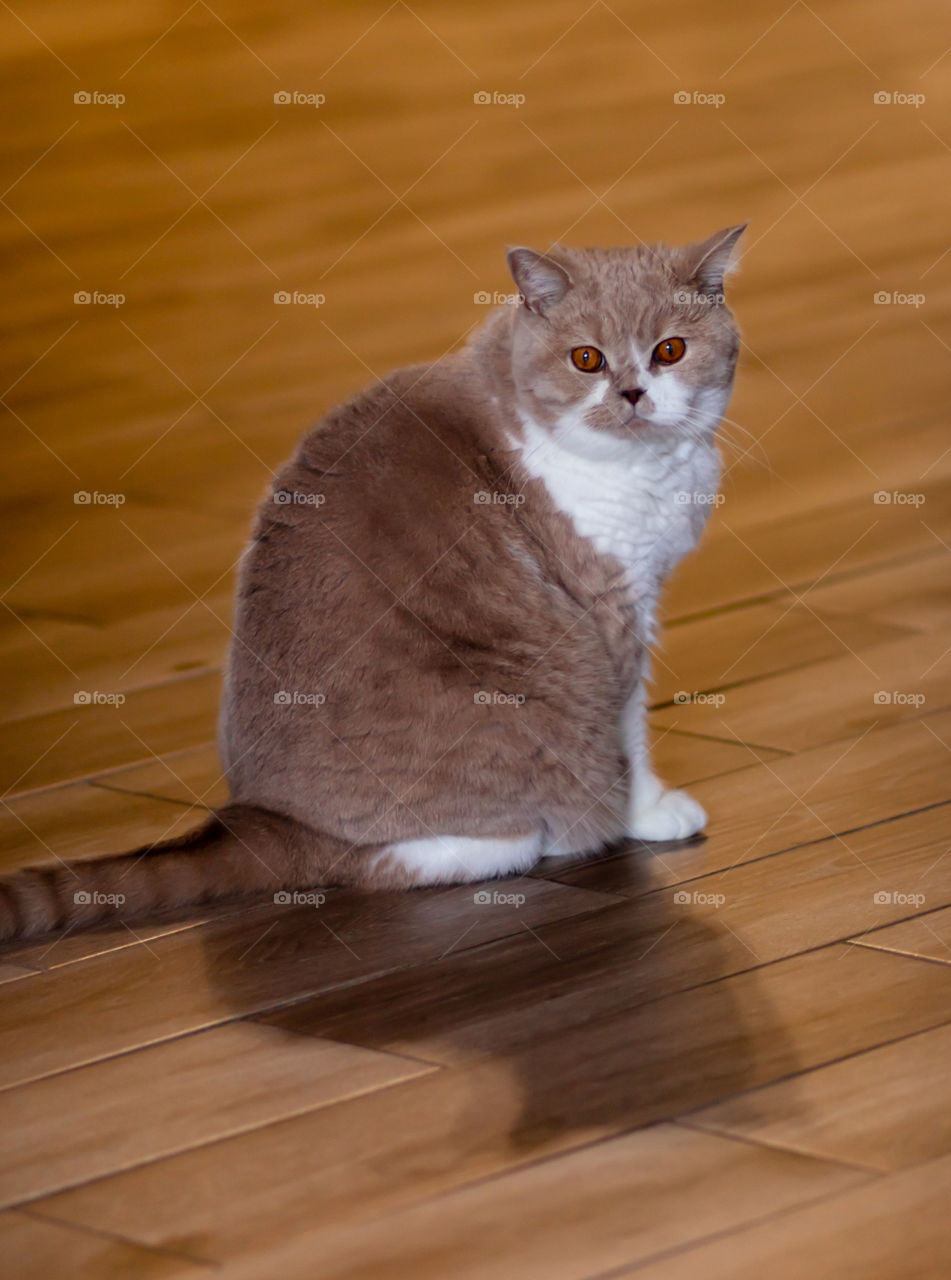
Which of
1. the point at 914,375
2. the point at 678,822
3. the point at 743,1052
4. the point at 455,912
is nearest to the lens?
the point at 743,1052

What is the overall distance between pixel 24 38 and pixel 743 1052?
5.11 meters

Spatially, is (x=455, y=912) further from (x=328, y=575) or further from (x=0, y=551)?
(x=0, y=551)

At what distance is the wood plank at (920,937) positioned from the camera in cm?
152

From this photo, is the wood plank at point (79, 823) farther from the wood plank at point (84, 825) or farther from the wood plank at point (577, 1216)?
the wood plank at point (577, 1216)

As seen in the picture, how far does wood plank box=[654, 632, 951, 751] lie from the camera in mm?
2117

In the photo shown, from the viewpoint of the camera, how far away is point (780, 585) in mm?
2650

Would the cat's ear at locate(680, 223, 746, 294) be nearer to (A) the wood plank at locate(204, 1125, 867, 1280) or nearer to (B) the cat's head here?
(B) the cat's head

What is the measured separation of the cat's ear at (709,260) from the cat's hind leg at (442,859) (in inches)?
25.9

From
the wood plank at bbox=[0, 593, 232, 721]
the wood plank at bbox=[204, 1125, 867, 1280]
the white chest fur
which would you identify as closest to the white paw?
the white chest fur

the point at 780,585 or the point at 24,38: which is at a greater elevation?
the point at 24,38

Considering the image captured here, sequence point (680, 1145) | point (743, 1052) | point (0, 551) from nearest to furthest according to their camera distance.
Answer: point (680, 1145)
point (743, 1052)
point (0, 551)

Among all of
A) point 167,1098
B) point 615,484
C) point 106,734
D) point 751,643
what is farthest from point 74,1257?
point 751,643

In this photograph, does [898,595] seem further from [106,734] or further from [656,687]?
[106,734]

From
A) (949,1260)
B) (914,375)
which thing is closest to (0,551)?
(914,375)
